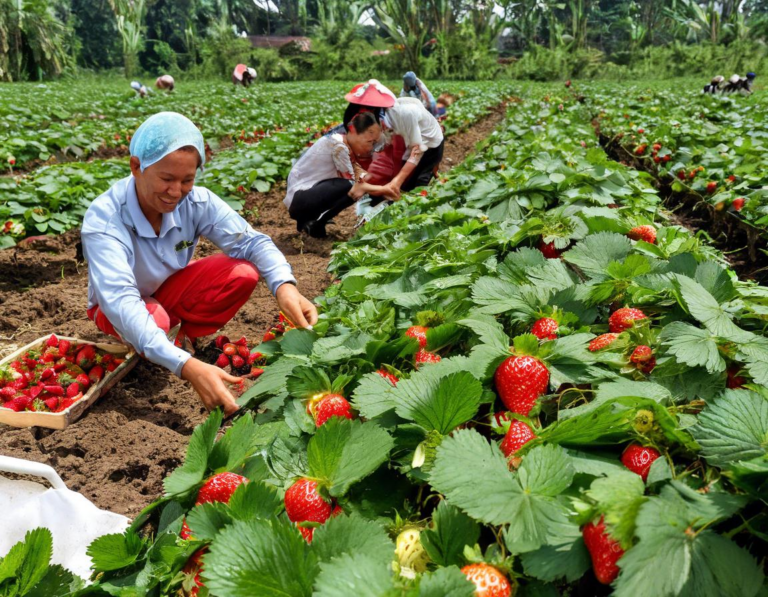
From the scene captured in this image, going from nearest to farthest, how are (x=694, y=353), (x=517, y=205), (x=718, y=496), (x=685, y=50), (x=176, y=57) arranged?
(x=718, y=496)
(x=694, y=353)
(x=517, y=205)
(x=685, y=50)
(x=176, y=57)

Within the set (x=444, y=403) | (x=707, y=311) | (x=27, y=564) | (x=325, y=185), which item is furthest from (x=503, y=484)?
(x=325, y=185)

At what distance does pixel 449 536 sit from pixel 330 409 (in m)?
0.46

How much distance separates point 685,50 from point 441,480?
40905 millimetres

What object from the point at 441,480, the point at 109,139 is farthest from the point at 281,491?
the point at 109,139

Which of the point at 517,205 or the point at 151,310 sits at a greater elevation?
the point at 517,205

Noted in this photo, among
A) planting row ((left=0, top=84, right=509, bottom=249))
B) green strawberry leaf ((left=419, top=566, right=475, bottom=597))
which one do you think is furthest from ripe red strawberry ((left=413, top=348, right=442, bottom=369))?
planting row ((left=0, top=84, right=509, bottom=249))

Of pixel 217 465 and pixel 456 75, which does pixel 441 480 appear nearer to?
pixel 217 465

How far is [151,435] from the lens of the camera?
2.46 metres

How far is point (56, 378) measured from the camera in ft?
9.12

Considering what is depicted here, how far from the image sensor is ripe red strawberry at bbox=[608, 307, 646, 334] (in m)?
1.32

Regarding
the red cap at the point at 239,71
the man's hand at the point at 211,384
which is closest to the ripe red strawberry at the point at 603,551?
the man's hand at the point at 211,384

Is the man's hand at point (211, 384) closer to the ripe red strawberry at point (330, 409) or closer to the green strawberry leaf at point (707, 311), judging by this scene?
the ripe red strawberry at point (330, 409)

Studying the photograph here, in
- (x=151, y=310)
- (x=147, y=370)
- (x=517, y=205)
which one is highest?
(x=517, y=205)

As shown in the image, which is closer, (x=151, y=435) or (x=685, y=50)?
(x=151, y=435)
